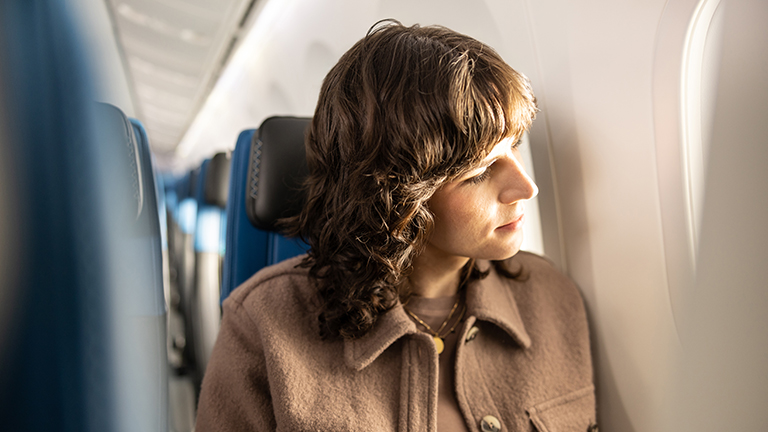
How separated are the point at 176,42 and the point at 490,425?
3.60 meters

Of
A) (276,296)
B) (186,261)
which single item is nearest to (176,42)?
(186,261)

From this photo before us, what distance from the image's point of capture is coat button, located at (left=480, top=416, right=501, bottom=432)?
2.56ft

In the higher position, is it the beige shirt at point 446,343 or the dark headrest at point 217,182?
the beige shirt at point 446,343

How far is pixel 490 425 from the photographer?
2.56 ft

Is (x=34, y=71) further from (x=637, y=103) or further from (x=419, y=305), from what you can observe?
(x=637, y=103)

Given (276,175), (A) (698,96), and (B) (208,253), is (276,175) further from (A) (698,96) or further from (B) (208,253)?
(B) (208,253)

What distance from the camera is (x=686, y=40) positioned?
679mm

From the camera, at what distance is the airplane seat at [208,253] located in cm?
227

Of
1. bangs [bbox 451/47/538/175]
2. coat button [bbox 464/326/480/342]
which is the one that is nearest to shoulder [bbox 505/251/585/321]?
coat button [bbox 464/326/480/342]

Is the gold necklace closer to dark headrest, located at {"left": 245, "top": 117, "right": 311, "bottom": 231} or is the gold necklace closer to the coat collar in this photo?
the coat collar

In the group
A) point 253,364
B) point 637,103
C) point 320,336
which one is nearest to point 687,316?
point 637,103

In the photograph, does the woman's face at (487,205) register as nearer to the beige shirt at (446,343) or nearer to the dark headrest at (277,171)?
the beige shirt at (446,343)

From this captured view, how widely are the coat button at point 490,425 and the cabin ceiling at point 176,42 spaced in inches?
64.9

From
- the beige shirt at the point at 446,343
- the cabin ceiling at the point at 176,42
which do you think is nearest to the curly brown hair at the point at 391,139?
the beige shirt at the point at 446,343
